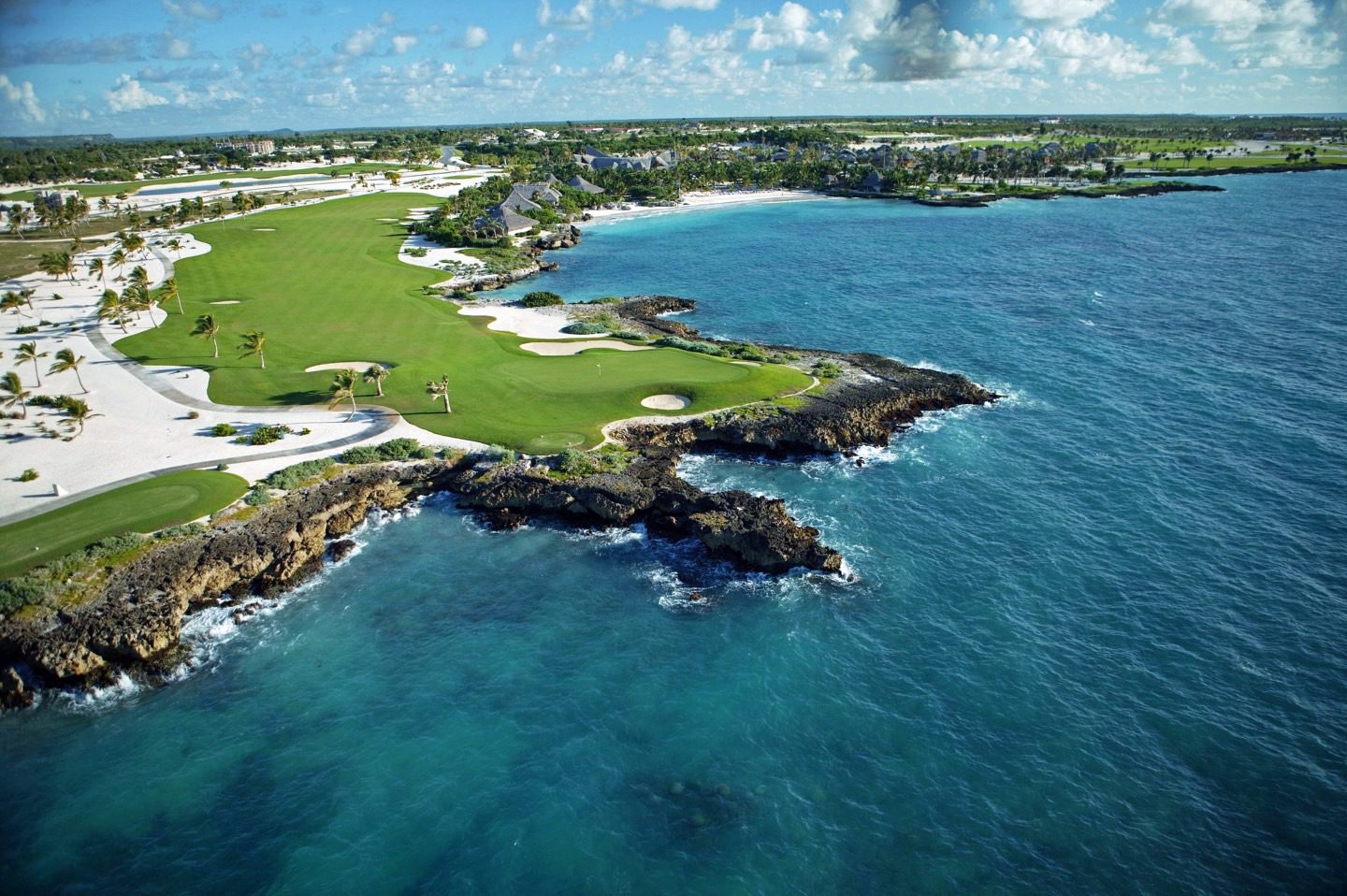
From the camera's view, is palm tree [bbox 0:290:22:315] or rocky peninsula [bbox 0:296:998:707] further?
palm tree [bbox 0:290:22:315]

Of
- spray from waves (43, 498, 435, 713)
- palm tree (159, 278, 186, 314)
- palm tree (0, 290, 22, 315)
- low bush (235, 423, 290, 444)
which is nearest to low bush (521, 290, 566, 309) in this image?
palm tree (159, 278, 186, 314)

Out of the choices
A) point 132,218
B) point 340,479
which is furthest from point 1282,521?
point 132,218

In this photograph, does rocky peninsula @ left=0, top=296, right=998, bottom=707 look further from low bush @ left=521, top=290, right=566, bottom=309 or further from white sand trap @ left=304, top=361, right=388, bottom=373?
low bush @ left=521, top=290, right=566, bottom=309

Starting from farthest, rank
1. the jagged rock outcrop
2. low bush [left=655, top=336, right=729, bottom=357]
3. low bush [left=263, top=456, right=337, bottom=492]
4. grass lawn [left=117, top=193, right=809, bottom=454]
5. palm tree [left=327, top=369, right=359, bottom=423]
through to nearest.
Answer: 1. the jagged rock outcrop
2. low bush [left=655, top=336, right=729, bottom=357]
3. grass lawn [left=117, top=193, right=809, bottom=454]
4. palm tree [left=327, top=369, right=359, bottom=423]
5. low bush [left=263, top=456, right=337, bottom=492]

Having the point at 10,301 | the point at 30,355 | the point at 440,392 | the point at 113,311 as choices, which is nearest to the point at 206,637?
the point at 440,392

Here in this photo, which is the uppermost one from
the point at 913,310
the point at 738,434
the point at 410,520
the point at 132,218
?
the point at 132,218

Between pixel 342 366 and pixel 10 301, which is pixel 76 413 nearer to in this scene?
pixel 342 366

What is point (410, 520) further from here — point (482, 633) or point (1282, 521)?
point (1282, 521)
